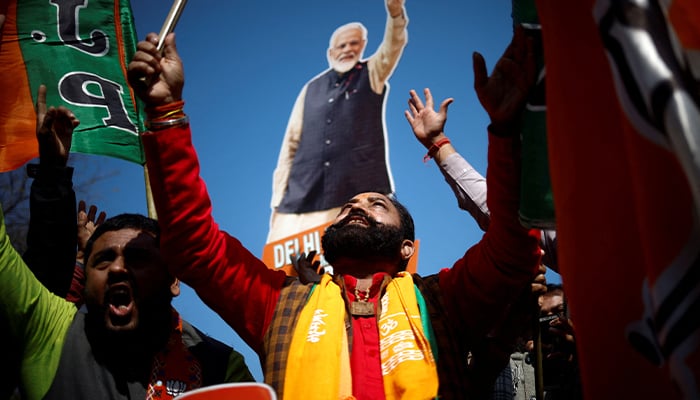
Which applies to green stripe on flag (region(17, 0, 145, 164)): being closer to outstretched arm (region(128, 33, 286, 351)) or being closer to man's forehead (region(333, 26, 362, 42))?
outstretched arm (region(128, 33, 286, 351))

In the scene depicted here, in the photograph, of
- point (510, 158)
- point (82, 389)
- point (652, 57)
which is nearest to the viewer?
point (652, 57)

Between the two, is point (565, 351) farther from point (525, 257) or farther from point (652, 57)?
point (652, 57)

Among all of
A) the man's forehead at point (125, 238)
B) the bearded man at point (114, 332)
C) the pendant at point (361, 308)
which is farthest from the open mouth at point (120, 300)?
the pendant at point (361, 308)

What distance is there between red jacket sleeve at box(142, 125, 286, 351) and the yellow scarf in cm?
20

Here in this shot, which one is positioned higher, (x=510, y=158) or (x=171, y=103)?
(x=171, y=103)

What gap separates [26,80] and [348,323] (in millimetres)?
2536

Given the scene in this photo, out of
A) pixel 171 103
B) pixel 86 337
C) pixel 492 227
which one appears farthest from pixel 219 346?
pixel 492 227

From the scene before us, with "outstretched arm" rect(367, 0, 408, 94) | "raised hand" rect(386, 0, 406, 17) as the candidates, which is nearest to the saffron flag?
"outstretched arm" rect(367, 0, 408, 94)

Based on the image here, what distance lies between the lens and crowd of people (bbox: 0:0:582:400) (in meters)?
2.20

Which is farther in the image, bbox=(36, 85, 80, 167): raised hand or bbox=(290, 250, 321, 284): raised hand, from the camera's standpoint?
bbox=(290, 250, 321, 284): raised hand

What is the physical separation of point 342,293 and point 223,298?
46 cm

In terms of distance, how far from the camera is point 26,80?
3.78 metres

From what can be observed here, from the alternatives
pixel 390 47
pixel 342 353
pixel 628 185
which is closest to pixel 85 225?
pixel 342 353

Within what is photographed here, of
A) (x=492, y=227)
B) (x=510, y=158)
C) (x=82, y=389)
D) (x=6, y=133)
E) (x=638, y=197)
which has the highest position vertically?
(x=6, y=133)
